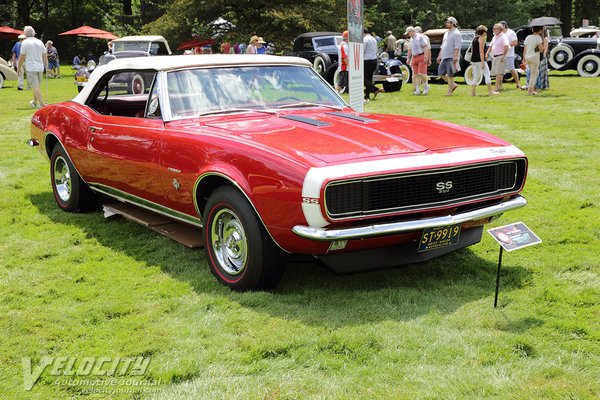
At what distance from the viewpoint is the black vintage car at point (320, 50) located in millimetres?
20047

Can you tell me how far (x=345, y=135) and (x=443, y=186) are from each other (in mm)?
718

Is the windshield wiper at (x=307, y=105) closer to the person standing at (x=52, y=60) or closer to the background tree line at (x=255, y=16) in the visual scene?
the background tree line at (x=255, y=16)

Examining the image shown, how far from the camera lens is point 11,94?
68.1 ft

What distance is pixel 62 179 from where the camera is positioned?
6.95 meters

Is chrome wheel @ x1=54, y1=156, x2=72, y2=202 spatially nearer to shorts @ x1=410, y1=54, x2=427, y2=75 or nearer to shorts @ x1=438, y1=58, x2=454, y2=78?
shorts @ x1=438, y1=58, x2=454, y2=78

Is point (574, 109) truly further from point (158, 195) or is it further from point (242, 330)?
point (242, 330)

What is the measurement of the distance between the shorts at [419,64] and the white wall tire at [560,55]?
6903 mm

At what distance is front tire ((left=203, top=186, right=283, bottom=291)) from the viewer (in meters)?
4.27

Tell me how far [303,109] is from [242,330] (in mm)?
2232

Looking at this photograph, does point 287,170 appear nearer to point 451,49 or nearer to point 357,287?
point 357,287

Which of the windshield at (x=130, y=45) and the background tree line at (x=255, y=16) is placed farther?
the background tree line at (x=255, y=16)

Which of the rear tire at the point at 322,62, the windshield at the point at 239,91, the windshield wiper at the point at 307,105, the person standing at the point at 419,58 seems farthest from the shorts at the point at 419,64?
the windshield wiper at the point at 307,105

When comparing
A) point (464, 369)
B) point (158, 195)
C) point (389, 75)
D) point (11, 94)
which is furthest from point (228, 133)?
point (11, 94)

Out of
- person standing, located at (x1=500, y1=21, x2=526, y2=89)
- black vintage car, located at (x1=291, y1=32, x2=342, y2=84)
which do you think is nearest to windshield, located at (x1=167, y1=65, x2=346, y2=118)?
person standing, located at (x1=500, y1=21, x2=526, y2=89)
